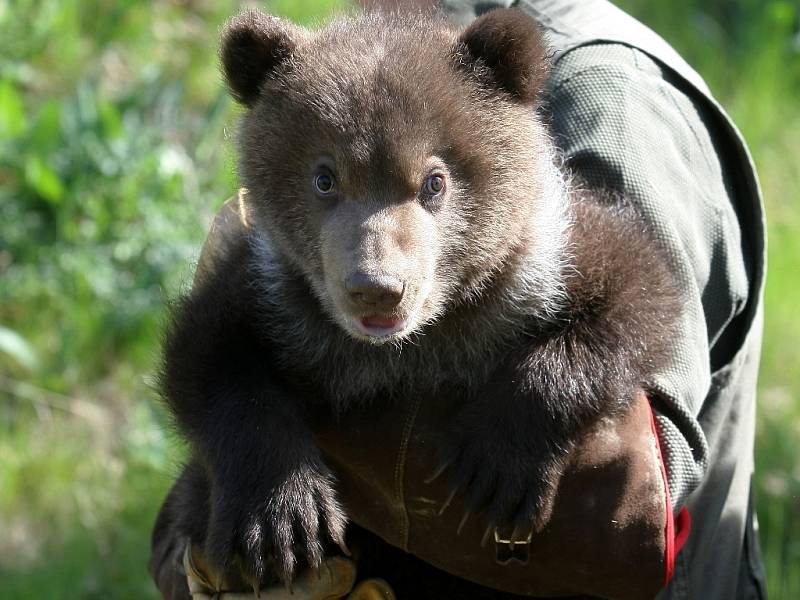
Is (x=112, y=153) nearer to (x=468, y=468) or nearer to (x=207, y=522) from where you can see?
(x=207, y=522)

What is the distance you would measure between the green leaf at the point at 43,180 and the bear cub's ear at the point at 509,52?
3.52 metres

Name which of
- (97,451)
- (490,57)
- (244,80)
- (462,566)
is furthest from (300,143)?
→ (97,451)

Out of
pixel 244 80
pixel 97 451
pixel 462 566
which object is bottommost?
pixel 97 451

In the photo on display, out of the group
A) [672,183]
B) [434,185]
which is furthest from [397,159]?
[672,183]

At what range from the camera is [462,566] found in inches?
140

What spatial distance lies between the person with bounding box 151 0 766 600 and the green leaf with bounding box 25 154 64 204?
8.66 feet

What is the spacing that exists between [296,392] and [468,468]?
66cm

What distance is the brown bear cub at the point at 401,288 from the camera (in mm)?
3381

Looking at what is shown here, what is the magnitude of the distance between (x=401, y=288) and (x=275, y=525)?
804 mm

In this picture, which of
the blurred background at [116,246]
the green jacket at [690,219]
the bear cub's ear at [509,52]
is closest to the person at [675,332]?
the green jacket at [690,219]

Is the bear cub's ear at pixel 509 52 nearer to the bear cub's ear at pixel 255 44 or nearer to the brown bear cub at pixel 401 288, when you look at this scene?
the brown bear cub at pixel 401 288

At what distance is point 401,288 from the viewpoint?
10.5ft

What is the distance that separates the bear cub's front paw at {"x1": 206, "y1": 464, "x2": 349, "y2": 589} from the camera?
3.43m

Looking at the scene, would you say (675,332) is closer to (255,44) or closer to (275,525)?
(275,525)
